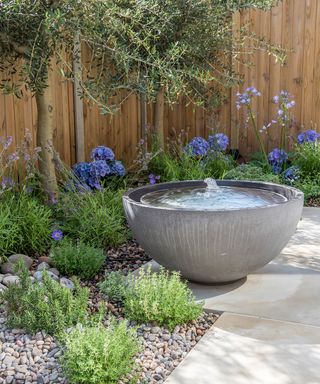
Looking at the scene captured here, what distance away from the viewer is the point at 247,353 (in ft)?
8.46

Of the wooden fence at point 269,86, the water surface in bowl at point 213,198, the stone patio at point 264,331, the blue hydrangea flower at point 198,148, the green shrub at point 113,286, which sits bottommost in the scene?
the stone patio at point 264,331

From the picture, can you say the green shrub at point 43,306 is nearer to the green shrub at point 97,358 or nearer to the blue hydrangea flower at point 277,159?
the green shrub at point 97,358

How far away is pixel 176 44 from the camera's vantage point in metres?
4.58

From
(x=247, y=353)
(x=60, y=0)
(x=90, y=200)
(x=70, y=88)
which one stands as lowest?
(x=247, y=353)

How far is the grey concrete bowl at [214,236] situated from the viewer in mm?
3098

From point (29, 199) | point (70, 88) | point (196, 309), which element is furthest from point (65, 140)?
point (196, 309)

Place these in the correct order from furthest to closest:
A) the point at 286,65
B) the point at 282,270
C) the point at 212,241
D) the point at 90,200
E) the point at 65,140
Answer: the point at 286,65
the point at 65,140
the point at 90,200
the point at 282,270
the point at 212,241

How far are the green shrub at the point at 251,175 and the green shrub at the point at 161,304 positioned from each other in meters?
3.01

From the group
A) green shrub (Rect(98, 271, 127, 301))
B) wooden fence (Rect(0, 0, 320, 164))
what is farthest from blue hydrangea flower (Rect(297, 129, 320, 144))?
green shrub (Rect(98, 271, 127, 301))

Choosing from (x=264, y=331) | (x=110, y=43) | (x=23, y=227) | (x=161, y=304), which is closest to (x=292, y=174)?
(x=110, y=43)

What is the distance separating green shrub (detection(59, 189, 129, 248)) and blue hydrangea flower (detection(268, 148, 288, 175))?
7.83 ft

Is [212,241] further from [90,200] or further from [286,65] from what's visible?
[286,65]

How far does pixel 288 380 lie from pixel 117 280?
1.25 metres

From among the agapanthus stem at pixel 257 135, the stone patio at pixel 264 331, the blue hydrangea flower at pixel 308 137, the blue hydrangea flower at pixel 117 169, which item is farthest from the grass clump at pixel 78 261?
the blue hydrangea flower at pixel 308 137
